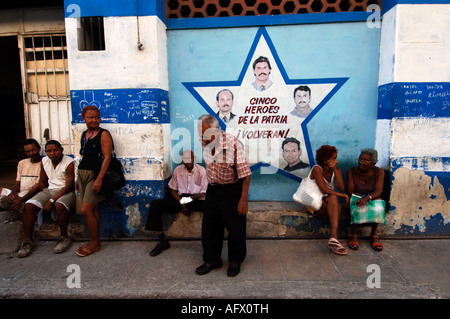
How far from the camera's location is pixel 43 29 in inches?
189

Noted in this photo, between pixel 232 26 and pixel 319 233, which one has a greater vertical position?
pixel 232 26

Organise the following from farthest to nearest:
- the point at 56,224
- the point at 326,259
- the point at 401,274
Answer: the point at 56,224 → the point at 326,259 → the point at 401,274

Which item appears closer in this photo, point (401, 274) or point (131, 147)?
point (401, 274)

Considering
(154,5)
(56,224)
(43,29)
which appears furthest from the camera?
(43,29)

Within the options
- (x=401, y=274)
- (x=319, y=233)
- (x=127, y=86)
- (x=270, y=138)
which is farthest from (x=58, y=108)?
(x=401, y=274)

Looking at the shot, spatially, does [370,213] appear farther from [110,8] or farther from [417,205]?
[110,8]

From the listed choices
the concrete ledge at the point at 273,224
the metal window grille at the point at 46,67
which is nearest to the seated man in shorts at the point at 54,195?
the concrete ledge at the point at 273,224

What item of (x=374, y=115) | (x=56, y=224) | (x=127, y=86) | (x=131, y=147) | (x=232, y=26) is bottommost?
(x=56, y=224)

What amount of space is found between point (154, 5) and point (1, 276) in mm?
3630

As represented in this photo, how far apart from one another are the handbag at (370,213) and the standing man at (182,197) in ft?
6.29

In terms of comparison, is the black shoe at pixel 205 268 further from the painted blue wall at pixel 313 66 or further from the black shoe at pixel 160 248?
the painted blue wall at pixel 313 66

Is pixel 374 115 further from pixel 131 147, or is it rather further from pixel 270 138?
pixel 131 147

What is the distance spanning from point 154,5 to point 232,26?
3.55 feet

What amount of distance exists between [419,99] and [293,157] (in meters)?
1.75
